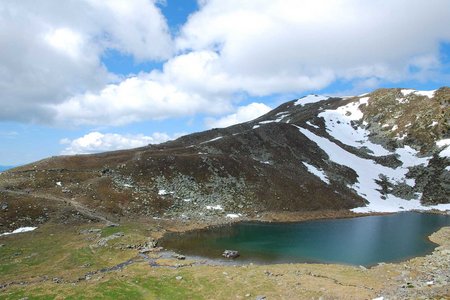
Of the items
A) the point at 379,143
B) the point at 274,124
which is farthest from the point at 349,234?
the point at 379,143

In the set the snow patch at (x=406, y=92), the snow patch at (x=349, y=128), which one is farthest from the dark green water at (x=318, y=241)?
the snow patch at (x=406, y=92)

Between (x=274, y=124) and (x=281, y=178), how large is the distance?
133 feet

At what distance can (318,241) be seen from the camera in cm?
6588

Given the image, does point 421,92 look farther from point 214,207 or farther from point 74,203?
point 74,203

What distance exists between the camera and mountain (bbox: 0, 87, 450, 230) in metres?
80.5

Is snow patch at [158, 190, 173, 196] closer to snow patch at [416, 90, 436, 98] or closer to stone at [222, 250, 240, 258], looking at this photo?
stone at [222, 250, 240, 258]

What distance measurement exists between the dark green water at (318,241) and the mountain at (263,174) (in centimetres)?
1223

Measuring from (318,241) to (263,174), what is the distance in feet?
133

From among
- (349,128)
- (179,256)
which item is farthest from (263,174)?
(349,128)

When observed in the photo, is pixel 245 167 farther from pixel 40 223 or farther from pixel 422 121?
pixel 422 121

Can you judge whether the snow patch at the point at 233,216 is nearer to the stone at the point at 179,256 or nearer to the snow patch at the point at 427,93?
the stone at the point at 179,256

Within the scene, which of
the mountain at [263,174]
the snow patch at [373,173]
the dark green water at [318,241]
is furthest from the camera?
the snow patch at [373,173]

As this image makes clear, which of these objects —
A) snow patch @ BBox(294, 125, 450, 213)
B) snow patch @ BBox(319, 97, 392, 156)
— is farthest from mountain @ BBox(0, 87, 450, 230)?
snow patch @ BBox(319, 97, 392, 156)

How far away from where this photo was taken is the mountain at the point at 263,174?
80500 millimetres
